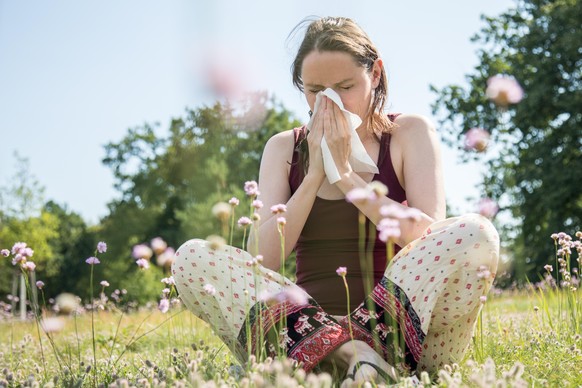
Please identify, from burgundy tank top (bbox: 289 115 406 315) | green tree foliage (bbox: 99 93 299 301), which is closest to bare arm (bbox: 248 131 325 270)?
burgundy tank top (bbox: 289 115 406 315)

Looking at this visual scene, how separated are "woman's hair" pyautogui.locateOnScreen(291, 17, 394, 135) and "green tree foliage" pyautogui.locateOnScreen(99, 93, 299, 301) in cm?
2314

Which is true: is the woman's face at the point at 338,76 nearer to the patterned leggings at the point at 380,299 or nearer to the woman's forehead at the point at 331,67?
the woman's forehead at the point at 331,67

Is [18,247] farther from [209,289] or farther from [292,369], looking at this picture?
[292,369]

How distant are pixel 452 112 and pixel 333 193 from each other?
55.7 feet

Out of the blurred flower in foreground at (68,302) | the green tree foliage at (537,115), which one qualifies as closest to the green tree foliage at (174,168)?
the green tree foliage at (537,115)

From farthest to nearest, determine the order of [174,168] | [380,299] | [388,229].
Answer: [174,168] → [380,299] → [388,229]

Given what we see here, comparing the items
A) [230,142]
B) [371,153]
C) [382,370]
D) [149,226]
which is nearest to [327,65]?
[371,153]

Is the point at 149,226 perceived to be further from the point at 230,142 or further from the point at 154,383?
the point at 154,383

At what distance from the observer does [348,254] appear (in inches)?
121

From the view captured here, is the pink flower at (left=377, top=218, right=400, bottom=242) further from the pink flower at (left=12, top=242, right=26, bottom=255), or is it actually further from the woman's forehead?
the pink flower at (left=12, top=242, right=26, bottom=255)

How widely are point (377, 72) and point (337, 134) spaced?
52 cm

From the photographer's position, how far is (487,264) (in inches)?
97.0

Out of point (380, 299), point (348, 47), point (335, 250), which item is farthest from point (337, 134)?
point (380, 299)

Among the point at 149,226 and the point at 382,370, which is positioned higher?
the point at 382,370
